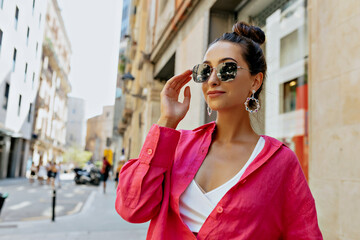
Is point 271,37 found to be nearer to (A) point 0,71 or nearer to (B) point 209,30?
(B) point 209,30

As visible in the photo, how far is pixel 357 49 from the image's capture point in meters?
2.60

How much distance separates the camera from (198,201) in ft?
4.39

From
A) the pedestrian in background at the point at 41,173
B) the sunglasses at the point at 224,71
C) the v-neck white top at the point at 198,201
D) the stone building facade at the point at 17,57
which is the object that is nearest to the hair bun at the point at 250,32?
the sunglasses at the point at 224,71

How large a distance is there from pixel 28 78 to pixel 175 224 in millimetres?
2493

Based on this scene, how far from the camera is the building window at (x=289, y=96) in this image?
4.53 meters

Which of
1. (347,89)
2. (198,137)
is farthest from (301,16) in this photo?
(198,137)

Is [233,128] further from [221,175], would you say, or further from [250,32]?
[250,32]

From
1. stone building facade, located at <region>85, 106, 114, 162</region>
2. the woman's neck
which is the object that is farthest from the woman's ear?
stone building facade, located at <region>85, 106, 114, 162</region>

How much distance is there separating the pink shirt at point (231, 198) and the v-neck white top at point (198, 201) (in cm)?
4

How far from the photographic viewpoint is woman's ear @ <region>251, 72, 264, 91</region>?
155 centimetres

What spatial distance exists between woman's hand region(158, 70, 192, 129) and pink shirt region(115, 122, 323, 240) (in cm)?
5

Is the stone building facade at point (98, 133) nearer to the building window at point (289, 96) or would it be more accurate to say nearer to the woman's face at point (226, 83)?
the building window at point (289, 96)

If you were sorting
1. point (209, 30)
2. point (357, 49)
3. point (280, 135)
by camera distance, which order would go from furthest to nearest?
1. point (209, 30)
2. point (280, 135)
3. point (357, 49)

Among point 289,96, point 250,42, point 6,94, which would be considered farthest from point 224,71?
point 289,96
